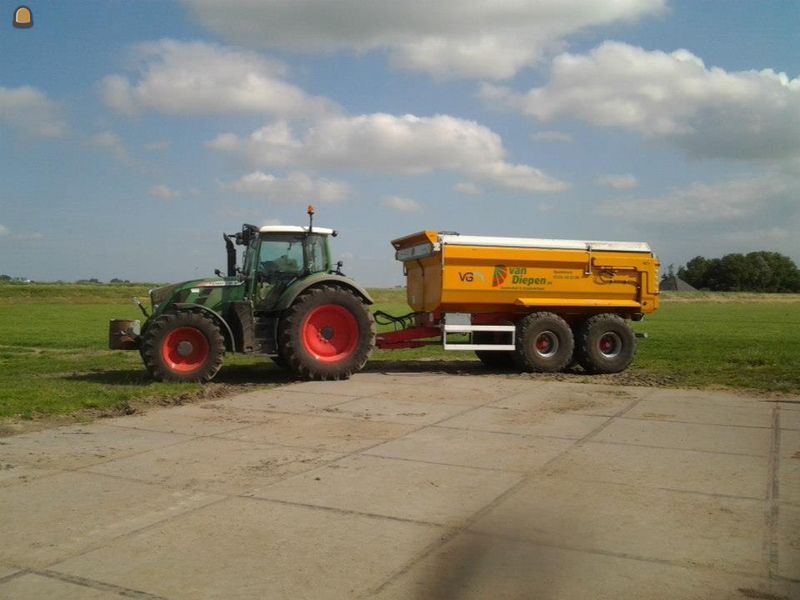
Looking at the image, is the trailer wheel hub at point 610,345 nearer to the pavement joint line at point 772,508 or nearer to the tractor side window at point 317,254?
the tractor side window at point 317,254

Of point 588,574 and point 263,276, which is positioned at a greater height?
point 263,276

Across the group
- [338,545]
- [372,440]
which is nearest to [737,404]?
[372,440]

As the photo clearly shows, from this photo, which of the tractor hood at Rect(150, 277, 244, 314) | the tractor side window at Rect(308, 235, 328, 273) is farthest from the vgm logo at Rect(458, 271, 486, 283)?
the tractor hood at Rect(150, 277, 244, 314)

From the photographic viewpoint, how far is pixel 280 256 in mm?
13203

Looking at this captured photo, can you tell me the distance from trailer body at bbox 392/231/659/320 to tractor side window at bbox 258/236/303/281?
7.53ft

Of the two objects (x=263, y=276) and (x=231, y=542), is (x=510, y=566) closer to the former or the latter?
(x=231, y=542)

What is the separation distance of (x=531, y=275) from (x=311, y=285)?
400 cm

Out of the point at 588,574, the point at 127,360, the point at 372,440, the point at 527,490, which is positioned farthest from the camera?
the point at 127,360

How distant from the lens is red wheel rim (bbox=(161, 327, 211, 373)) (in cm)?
1202

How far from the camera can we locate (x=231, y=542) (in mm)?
5027

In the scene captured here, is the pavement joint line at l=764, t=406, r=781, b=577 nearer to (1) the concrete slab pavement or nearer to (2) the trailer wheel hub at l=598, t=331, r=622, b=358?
(1) the concrete slab pavement

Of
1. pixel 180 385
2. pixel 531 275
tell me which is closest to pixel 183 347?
pixel 180 385

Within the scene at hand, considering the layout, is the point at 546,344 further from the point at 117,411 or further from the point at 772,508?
the point at 772,508

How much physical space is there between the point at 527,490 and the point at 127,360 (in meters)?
12.4
